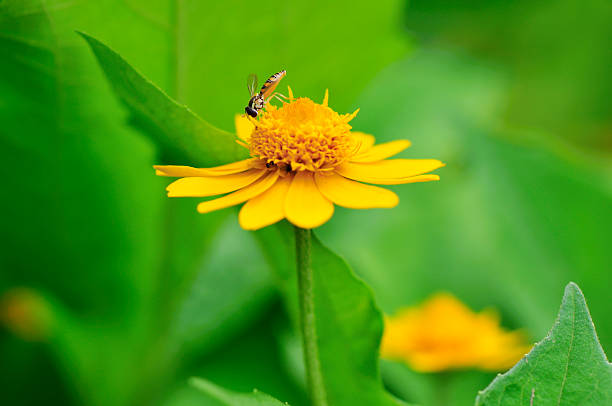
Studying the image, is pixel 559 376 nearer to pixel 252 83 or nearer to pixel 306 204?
pixel 306 204

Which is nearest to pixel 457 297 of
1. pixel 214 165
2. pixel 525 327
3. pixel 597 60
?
pixel 525 327

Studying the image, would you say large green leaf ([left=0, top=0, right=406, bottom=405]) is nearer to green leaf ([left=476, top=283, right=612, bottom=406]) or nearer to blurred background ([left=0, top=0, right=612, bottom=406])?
blurred background ([left=0, top=0, right=612, bottom=406])

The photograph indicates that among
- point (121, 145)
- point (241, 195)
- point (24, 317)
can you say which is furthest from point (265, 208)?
point (24, 317)

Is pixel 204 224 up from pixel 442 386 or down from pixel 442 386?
up

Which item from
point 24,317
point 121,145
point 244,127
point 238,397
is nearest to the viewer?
point 238,397

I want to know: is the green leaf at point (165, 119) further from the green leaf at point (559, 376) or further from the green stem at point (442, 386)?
the green stem at point (442, 386)

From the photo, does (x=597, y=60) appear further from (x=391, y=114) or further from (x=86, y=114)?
(x=86, y=114)

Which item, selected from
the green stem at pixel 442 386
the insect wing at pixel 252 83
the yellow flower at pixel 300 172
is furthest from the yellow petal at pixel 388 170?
the green stem at pixel 442 386
